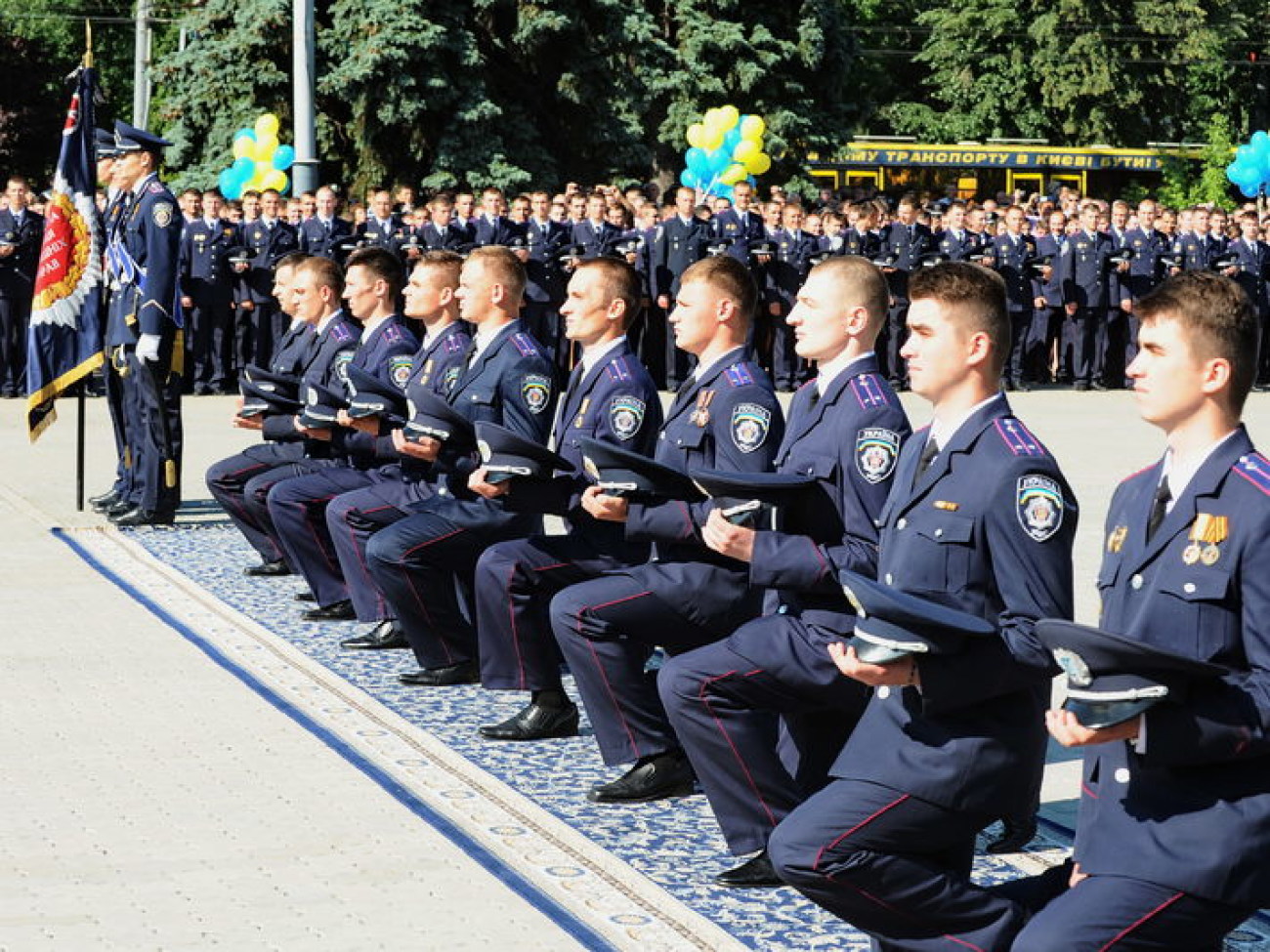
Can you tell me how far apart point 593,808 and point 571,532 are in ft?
4.56

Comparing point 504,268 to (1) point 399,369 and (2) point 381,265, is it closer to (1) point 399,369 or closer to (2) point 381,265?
(1) point 399,369

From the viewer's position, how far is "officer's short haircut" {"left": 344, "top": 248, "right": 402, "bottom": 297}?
967cm

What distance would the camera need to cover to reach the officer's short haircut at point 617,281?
726cm

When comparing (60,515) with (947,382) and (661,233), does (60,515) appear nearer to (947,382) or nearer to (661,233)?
(947,382)

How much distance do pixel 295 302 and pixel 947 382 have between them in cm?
624

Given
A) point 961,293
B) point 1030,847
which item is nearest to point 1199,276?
point 961,293

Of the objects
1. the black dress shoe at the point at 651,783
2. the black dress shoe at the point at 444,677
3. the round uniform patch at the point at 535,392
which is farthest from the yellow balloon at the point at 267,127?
the black dress shoe at the point at 651,783

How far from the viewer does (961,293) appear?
4699mm

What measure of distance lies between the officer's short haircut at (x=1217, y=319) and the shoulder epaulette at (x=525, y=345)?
4.33m

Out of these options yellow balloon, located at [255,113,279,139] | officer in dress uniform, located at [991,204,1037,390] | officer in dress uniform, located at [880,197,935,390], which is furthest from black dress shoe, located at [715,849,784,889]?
yellow balloon, located at [255,113,279,139]

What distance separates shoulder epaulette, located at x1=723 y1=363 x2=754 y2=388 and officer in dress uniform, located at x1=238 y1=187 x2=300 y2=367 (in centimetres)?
1580

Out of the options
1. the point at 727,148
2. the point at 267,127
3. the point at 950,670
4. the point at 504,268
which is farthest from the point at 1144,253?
the point at 950,670

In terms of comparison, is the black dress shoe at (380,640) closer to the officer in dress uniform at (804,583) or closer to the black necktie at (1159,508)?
the officer in dress uniform at (804,583)

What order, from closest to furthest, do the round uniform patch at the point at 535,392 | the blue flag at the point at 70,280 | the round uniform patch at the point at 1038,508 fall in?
the round uniform patch at the point at 1038,508, the round uniform patch at the point at 535,392, the blue flag at the point at 70,280
